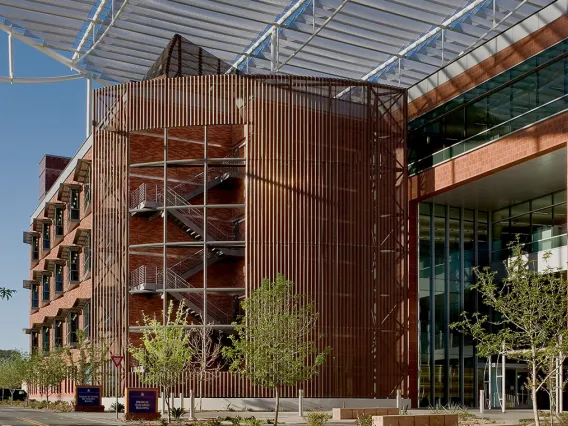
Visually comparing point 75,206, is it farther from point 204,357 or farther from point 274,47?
point 204,357

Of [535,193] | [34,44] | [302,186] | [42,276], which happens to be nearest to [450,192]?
[535,193]

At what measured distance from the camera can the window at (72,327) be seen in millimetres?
72312

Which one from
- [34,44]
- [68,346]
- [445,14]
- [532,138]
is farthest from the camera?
[68,346]

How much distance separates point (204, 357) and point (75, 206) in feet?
94.6

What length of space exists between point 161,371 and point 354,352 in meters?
13.6

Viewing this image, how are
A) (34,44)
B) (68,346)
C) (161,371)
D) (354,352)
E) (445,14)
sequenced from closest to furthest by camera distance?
(161,371) < (354,352) < (445,14) < (34,44) < (68,346)

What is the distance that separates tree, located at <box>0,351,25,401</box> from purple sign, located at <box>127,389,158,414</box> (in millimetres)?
43401

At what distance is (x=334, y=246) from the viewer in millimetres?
51125

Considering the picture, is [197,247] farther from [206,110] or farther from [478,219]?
[478,219]

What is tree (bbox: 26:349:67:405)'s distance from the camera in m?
65.0

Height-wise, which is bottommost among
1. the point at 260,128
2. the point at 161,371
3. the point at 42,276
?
the point at 161,371

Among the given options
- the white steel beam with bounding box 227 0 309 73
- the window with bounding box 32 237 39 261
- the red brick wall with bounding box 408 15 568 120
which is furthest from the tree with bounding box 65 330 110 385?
the window with bounding box 32 237 39 261

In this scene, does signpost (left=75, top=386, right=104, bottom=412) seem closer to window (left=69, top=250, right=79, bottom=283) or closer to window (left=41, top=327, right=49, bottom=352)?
window (left=69, top=250, right=79, bottom=283)

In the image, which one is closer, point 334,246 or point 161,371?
point 161,371
